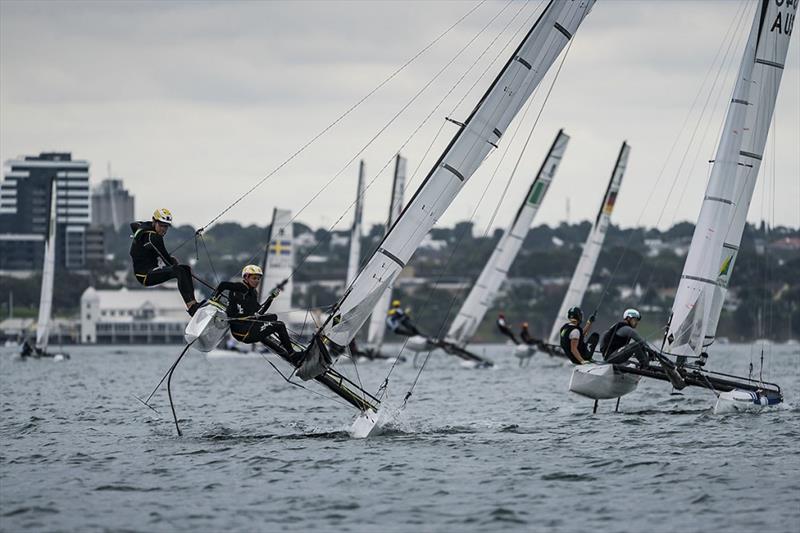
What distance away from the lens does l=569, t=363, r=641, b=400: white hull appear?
22861 mm

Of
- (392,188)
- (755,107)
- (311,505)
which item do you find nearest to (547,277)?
(392,188)

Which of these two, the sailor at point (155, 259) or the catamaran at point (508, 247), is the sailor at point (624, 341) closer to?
the sailor at point (155, 259)

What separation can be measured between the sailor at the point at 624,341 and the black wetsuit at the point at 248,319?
5564 millimetres

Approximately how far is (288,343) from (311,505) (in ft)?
18.3

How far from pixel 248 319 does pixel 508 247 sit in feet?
107

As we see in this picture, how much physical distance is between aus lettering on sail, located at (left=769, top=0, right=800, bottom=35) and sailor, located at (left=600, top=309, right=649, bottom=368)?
6452 mm

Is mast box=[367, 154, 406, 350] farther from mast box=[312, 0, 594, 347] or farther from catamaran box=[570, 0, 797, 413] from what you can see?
mast box=[312, 0, 594, 347]

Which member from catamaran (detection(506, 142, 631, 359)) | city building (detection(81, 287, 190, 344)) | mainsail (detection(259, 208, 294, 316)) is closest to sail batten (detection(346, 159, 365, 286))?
mainsail (detection(259, 208, 294, 316))

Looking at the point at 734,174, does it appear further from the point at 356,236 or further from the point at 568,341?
the point at 356,236

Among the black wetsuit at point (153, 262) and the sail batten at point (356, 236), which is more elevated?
the sail batten at point (356, 236)

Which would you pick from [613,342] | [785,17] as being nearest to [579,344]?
[613,342]

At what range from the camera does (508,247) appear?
52.7 meters

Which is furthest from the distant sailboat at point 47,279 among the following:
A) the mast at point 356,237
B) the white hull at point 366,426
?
the white hull at point 366,426

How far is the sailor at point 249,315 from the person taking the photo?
67.3 feet
